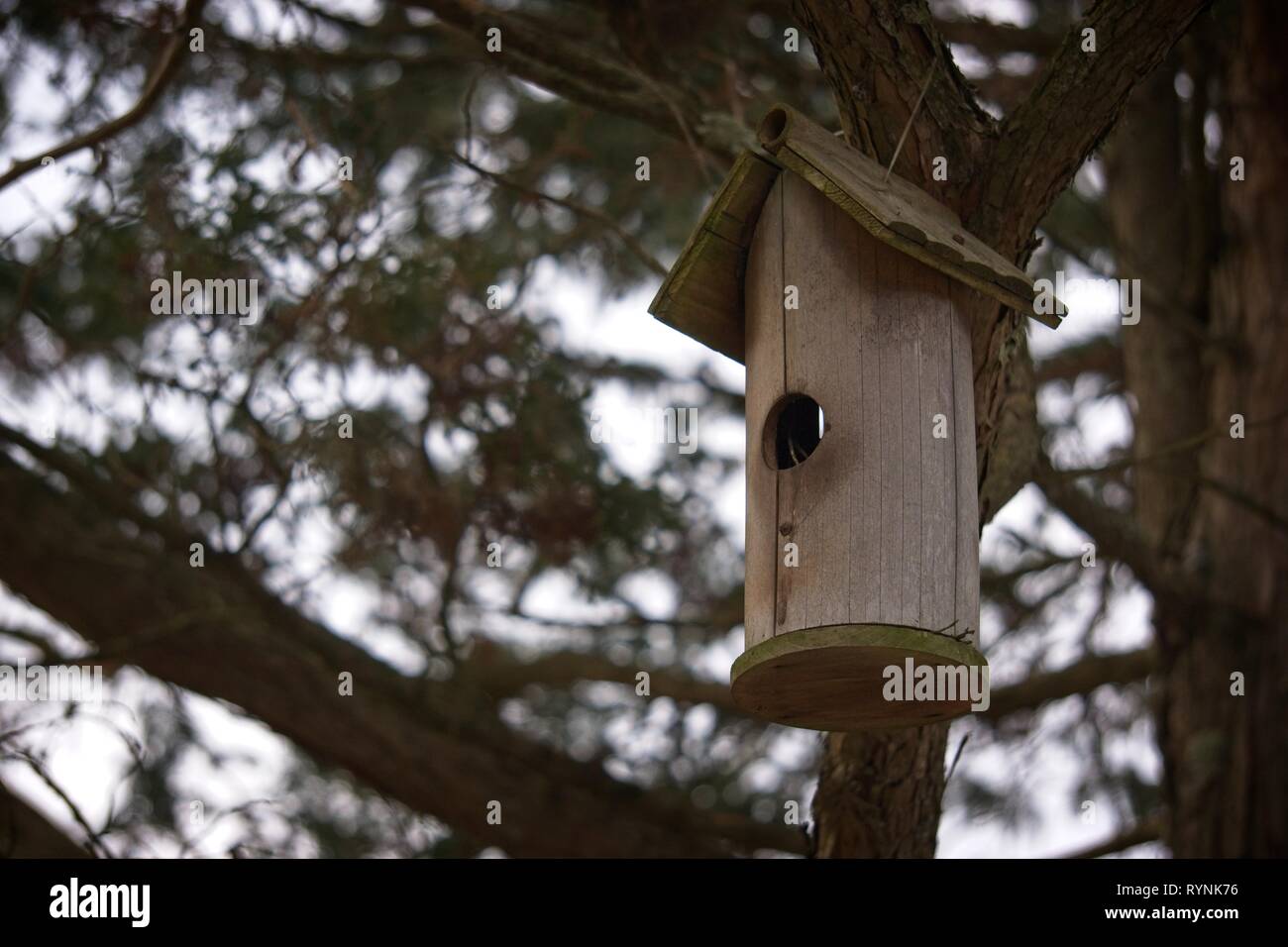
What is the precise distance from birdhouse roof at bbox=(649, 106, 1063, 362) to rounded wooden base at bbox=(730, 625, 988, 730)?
2.75 feet

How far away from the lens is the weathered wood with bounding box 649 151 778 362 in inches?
170

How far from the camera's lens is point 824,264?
4.13m

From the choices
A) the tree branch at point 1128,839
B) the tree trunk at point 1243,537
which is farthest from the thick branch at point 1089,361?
the tree branch at point 1128,839

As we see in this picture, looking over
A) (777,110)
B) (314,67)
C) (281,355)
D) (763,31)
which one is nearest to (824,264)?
(777,110)

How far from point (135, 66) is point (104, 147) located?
0.82m

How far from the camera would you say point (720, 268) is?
4.46 metres

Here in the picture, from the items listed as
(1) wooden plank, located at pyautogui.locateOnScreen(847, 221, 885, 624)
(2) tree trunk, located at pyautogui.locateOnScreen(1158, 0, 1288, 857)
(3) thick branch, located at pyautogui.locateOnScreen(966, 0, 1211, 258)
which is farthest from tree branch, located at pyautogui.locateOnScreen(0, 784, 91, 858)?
(2) tree trunk, located at pyautogui.locateOnScreen(1158, 0, 1288, 857)

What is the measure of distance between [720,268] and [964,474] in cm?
88
